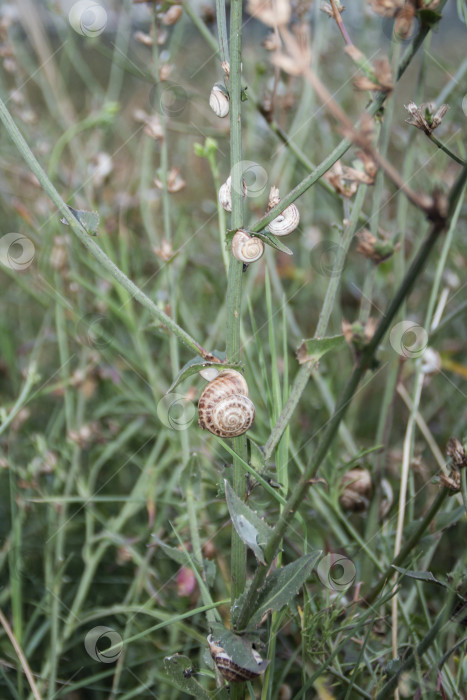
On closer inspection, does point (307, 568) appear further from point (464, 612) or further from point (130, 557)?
point (130, 557)

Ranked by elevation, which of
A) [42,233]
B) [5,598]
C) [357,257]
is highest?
[357,257]

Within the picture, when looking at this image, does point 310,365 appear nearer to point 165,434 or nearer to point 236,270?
point 236,270

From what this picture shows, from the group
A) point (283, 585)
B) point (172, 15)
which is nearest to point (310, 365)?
point (283, 585)

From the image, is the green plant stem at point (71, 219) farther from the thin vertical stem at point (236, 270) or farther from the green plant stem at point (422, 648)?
the green plant stem at point (422, 648)

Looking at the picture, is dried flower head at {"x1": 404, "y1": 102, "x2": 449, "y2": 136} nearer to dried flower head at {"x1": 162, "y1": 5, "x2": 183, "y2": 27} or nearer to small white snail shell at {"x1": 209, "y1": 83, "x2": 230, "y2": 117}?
small white snail shell at {"x1": 209, "y1": 83, "x2": 230, "y2": 117}

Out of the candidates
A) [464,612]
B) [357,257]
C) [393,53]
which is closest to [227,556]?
[464,612]

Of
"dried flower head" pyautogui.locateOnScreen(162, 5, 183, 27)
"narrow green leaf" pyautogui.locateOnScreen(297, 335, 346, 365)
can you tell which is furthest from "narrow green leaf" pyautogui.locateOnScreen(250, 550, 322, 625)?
"dried flower head" pyautogui.locateOnScreen(162, 5, 183, 27)
